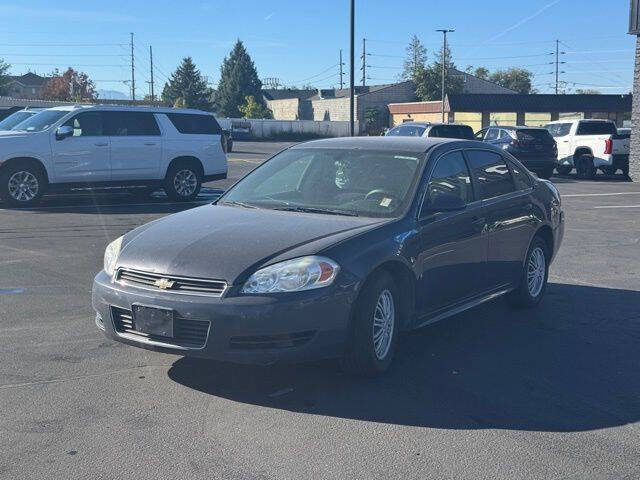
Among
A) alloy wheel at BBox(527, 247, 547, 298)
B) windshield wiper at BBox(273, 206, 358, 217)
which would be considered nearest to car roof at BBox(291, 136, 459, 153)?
windshield wiper at BBox(273, 206, 358, 217)

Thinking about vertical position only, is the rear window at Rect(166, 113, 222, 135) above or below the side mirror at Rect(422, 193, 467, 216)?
above

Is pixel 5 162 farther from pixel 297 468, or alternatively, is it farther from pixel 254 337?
pixel 297 468

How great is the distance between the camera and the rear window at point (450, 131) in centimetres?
2173

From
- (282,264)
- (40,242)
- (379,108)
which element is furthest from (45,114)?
(379,108)

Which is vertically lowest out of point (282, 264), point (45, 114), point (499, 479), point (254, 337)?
point (499, 479)

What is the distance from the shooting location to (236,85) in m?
112

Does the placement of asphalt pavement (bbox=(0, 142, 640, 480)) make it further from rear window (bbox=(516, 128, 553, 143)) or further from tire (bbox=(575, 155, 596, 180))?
tire (bbox=(575, 155, 596, 180))

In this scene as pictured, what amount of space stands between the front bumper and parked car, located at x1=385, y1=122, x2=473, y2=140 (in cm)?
1694

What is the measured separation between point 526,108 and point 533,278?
55.2 m

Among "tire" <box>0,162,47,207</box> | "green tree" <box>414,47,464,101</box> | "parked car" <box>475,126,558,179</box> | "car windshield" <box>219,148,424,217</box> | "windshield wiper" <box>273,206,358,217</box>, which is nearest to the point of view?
"windshield wiper" <box>273,206,358,217</box>

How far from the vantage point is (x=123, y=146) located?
51.4ft

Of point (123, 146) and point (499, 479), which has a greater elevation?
point (123, 146)

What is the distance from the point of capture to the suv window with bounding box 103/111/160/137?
15597 millimetres

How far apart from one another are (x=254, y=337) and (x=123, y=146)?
11670 millimetres
